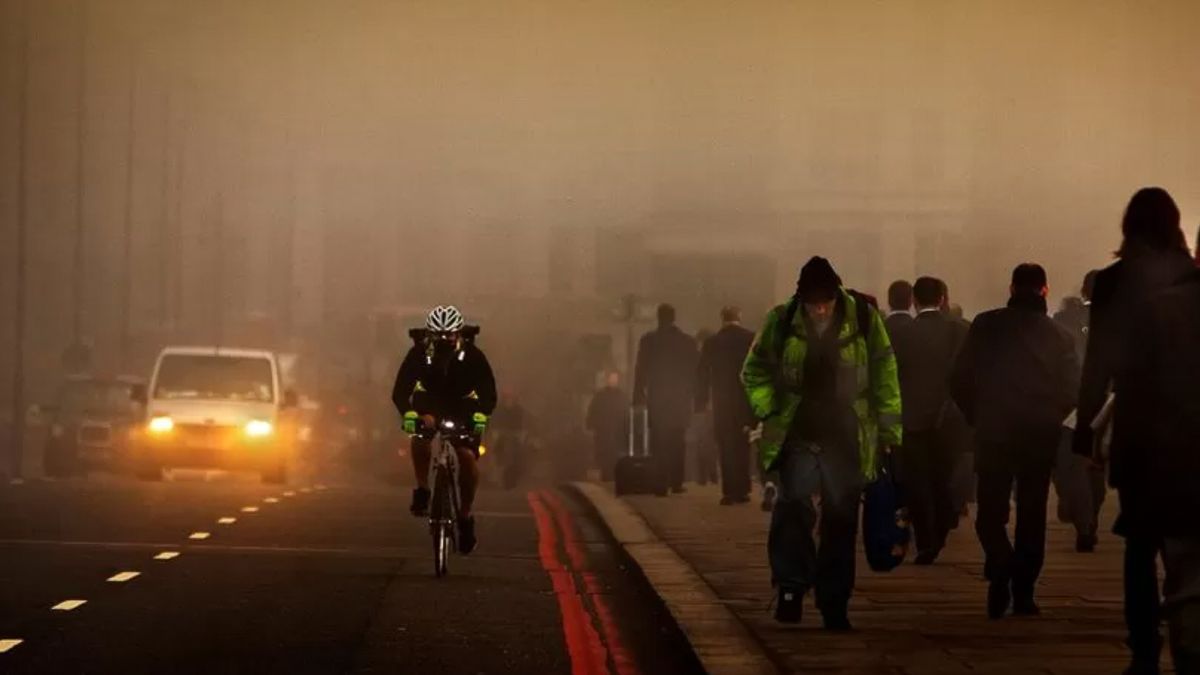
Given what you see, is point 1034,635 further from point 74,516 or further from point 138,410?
point 138,410

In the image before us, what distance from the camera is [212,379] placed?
123 ft

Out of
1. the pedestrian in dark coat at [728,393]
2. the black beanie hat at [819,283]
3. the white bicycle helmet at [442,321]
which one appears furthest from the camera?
the pedestrian in dark coat at [728,393]

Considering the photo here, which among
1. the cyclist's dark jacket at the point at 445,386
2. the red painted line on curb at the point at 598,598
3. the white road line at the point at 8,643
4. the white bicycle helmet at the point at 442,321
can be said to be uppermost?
the white bicycle helmet at the point at 442,321

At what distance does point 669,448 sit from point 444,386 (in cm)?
1095

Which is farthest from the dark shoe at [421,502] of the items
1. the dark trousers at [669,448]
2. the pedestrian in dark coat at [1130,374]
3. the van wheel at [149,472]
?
the van wheel at [149,472]

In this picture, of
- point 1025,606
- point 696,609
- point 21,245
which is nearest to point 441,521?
point 696,609

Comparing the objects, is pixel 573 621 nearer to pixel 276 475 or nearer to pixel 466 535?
pixel 466 535

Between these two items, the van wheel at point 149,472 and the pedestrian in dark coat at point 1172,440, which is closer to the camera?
the pedestrian in dark coat at point 1172,440

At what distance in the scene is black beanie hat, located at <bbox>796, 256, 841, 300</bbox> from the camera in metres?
12.6

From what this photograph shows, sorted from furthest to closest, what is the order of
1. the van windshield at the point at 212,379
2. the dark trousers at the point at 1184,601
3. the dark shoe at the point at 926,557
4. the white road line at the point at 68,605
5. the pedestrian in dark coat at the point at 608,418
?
1. the van windshield at the point at 212,379
2. the pedestrian in dark coat at the point at 608,418
3. the dark shoe at the point at 926,557
4. the white road line at the point at 68,605
5. the dark trousers at the point at 1184,601

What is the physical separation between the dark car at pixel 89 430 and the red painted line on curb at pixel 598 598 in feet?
52.2

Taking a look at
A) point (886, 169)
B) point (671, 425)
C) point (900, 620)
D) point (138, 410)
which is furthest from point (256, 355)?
point (886, 169)

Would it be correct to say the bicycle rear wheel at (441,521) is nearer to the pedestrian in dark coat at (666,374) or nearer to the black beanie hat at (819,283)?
the black beanie hat at (819,283)

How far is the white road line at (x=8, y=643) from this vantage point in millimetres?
12070
